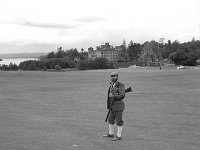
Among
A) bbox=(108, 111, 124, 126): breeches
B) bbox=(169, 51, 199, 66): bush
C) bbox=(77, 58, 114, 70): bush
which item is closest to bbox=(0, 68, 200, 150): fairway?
bbox=(108, 111, 124, 126): breeches


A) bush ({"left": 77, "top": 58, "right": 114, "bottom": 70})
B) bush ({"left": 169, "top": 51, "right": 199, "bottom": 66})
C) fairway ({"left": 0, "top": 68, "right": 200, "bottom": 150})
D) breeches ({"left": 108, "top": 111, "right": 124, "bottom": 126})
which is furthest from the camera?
bush ({"left": 77, "top": 58, "right": 114, "bottom": 70})

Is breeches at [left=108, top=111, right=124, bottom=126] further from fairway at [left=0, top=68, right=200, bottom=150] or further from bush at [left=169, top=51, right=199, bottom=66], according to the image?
bush at [left=169, top=51, right=199, bottom=66]

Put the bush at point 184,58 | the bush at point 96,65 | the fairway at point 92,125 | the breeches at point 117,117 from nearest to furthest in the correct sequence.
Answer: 1. the fairway at point 92,125
2. the breeches at point 117,117
3. the bush at point 184,58
4. the bush at point 96,65

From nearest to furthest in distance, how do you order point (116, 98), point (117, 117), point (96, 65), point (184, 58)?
point (116, 98), point (117, 117), point (184, 58), point (96, 65)

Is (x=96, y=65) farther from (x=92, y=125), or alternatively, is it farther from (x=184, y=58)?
(x=92, y=125)

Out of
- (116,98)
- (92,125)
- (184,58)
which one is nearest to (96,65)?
(184,58)

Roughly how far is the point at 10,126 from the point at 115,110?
5035 millimetres

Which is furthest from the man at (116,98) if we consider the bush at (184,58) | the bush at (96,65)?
the bush at (96,65)

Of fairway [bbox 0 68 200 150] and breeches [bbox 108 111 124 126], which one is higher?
breeches [bbox 108 111 124 126]

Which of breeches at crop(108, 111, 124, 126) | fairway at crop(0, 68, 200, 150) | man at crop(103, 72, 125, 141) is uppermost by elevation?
man at crop(103, 72, 125, 141)

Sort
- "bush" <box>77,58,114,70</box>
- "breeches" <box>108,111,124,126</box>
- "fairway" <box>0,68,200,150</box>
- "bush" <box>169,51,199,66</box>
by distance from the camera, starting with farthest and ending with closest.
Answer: "bush" <box>77,58,114,70</box> → "bush" <box>169,51,199,66</box> → "breeches" <box>108,111,124,126</box> → "fairway" <box>0,68,200,150</box>

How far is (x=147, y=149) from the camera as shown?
12.0 metres

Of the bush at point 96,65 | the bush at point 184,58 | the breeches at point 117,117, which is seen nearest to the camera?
the breeches at point 117,117

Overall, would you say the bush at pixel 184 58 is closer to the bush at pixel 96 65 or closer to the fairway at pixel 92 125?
the bush at pixel 96 65
